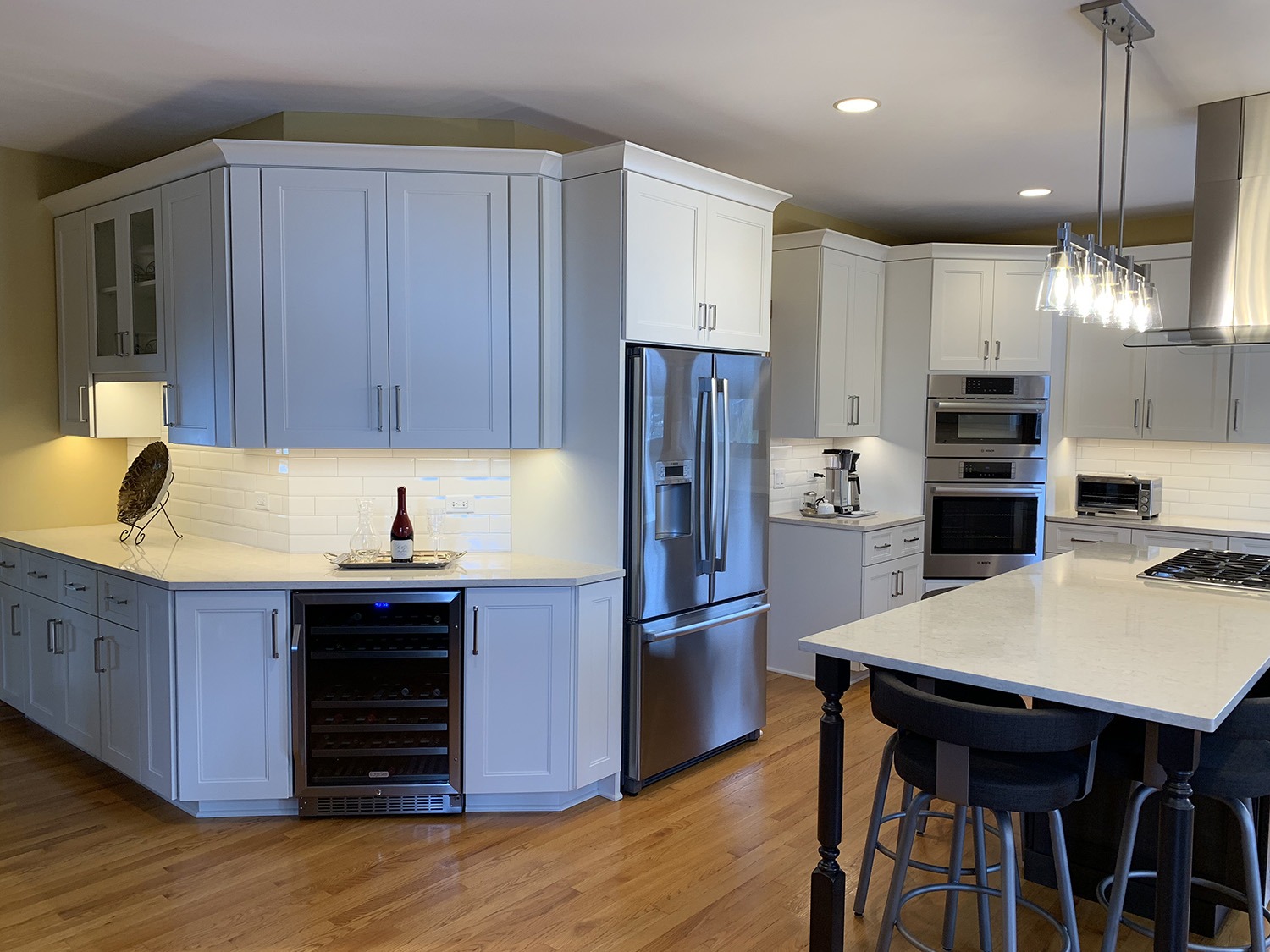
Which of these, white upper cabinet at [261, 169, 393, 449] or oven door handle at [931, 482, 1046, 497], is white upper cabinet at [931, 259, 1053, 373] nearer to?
oven door handle at [931, 482, 1046, 497]

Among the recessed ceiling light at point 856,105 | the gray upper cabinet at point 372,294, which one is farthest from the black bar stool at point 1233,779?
the recessed ceiling light at point 856,105

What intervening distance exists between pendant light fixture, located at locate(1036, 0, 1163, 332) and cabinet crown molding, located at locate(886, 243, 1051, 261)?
99.9 inches

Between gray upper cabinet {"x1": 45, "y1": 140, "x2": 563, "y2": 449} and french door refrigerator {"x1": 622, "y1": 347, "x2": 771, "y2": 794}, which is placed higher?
gray upper cabinet {"x1": 45, "y1": 140, "x2": 563, "y2": 449}

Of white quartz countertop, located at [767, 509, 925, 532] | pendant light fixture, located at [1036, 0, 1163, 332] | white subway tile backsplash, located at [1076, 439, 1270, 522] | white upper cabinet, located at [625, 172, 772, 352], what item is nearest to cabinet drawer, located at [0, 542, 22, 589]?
white upper cabinet, located at [625, 172, 772, 352]

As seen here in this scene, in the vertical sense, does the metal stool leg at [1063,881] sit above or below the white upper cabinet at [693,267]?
below

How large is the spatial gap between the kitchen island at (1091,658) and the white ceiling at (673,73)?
1725mm

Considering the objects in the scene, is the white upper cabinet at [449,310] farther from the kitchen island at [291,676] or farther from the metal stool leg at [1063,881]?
the metal stool leg at [1063,881]

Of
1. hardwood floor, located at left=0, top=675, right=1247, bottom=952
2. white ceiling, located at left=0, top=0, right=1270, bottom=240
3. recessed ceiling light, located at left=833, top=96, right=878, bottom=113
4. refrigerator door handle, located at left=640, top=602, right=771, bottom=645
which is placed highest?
white ceiling, located at left=0, top=0, right=1270, bottom=240

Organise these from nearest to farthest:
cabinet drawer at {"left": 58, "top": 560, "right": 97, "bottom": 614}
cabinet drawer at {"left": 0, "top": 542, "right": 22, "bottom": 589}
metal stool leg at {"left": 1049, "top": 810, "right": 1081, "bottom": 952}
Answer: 1. metal stool leg at {"left": 1049, "top": 810, "right": 1081, "bottom": 952}
2. cabinet drawer at {"left": 58, "top": 560, "right": 97, "bottom": 614}
3. cabinet drawer at {"left": 0, "top": 542, "right": 22, "bottom": 589}

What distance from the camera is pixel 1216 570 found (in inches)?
134

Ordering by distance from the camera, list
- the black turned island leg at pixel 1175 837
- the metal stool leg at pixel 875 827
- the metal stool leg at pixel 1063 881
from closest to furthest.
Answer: the black turned island leg at pixel 1175 837, the metal stool leg at pixel 1063 881, the metal stool leg at pixel 875 827

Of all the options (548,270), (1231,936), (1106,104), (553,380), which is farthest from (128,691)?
(1106,104)

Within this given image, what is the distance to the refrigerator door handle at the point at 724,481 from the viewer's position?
152 inches

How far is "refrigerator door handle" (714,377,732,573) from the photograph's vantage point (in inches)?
152
